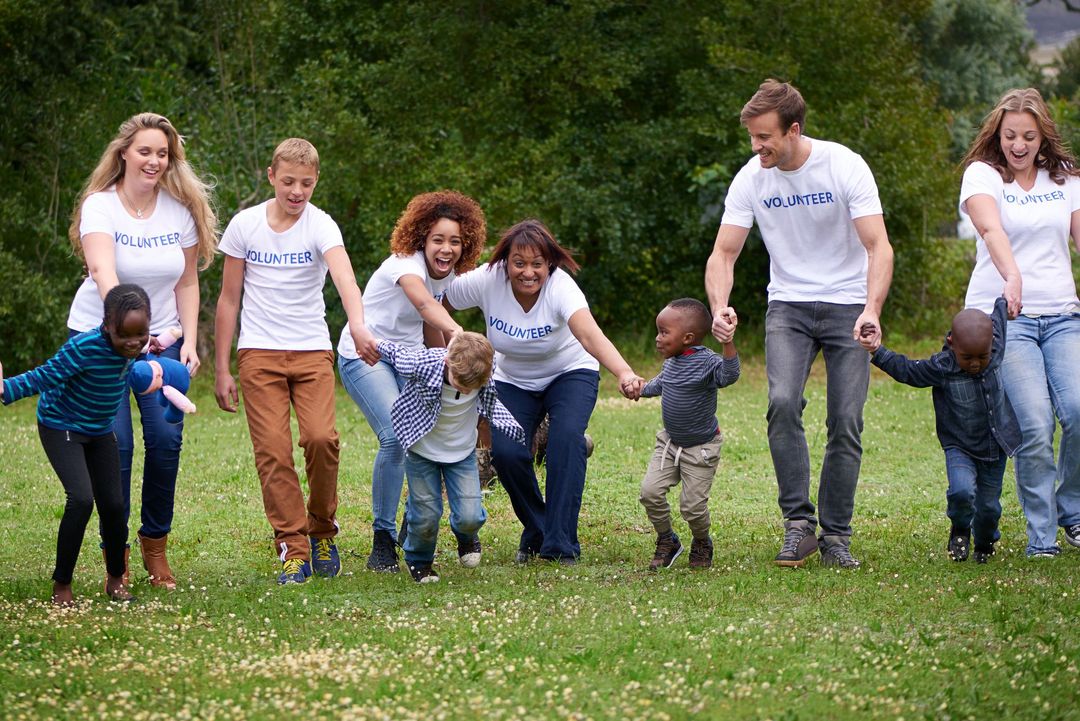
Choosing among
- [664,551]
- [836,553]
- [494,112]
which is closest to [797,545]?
[836,553]

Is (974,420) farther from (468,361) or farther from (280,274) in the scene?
(280,274)

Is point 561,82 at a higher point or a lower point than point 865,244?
higher

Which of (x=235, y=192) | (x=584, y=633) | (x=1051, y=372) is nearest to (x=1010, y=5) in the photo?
(x=235, y=192)

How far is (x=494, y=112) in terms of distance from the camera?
21125mm

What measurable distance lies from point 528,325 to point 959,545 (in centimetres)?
262

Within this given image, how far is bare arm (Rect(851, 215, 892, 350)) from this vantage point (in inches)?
279

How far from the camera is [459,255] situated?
8.00m

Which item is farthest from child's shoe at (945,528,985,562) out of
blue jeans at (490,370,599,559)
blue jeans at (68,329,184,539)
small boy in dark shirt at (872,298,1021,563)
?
blue jeans at (68,329,184,539)

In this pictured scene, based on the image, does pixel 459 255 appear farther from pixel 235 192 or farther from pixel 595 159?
pixel 595 159

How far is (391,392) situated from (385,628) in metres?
1.76

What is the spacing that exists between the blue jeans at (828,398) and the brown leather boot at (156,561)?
322 cm

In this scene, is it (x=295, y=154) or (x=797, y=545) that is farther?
(x=797, y=545)

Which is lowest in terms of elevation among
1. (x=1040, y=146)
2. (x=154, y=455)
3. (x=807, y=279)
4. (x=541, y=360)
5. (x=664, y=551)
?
(x=664, y=551)

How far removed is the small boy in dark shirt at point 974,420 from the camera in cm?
750
